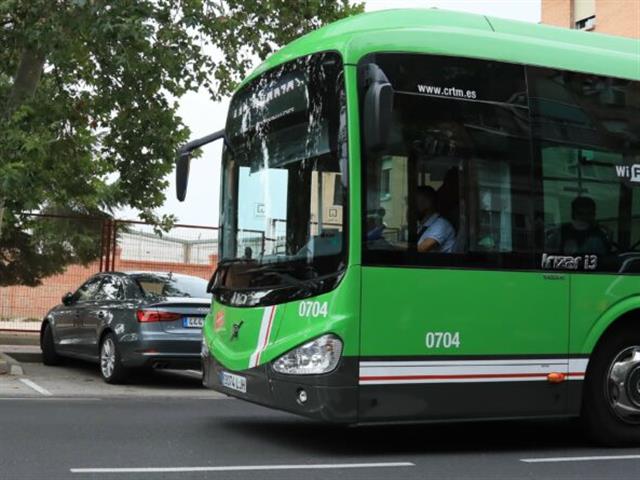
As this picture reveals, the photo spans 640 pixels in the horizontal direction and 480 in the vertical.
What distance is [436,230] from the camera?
270 inches

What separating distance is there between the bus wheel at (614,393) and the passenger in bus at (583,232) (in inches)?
31.3

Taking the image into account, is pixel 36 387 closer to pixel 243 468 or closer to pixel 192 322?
pixel 192 322

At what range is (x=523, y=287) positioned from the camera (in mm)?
7066

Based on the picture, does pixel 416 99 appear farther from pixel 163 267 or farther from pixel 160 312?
pixel 163 267

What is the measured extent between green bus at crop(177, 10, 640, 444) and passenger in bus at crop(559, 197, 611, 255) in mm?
19

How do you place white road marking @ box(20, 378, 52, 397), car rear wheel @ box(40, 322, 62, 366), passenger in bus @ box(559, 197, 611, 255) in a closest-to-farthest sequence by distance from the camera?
passenger in bus @ box(559, 197, 611, 255) < white road marking @ box(20, 378, 52, 397) < car rear wheel @ box(40, 322, 62, 366)

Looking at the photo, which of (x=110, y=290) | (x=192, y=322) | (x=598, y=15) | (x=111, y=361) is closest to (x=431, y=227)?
(x=192, y=322)

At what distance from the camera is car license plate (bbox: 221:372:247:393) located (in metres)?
7.19

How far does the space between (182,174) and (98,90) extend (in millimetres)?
7268

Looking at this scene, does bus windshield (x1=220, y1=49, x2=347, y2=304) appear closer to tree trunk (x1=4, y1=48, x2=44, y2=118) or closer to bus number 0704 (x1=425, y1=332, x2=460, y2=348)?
bus number 0704 (x1=425, y1=332, x2=460, y2=348)

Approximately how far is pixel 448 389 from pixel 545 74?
9.07 ft

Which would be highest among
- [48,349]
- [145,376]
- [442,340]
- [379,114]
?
[379,114]

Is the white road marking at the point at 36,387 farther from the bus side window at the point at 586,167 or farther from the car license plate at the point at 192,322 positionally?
the bus side window at the point at 586,167

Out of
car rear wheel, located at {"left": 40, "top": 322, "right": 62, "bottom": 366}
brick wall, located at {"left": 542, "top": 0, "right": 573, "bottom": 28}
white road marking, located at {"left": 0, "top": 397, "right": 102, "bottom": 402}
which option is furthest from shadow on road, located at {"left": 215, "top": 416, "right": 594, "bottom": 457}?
brick wall, located at {"left": 542, "top": 0, "right": 573, "bottom": 28}
